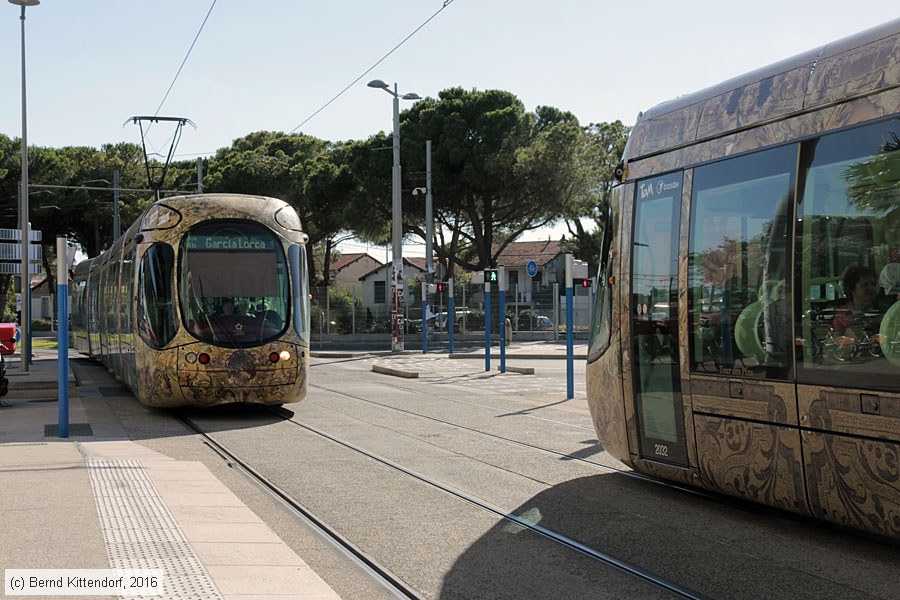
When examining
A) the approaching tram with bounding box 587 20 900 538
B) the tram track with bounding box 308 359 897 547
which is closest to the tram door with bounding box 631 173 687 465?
the approaching tram with bounding box 587 20 900 538

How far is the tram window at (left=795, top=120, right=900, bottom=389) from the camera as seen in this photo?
5.82 m

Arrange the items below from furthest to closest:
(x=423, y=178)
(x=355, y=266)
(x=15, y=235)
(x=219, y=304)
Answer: (x=355, y=266)
(x=423, y=178)
(x=15, y=235)
(x=219, y=304)

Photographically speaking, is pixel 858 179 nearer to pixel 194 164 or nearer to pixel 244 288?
pixel 244 288

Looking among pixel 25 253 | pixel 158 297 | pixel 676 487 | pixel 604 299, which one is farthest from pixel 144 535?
pixel 25 253

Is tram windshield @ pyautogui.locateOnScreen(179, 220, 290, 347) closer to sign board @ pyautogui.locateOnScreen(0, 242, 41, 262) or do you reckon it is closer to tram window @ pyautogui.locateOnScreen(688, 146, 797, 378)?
tram window @ pyautogui.locateOnScreen(688, 146, 797, 378)

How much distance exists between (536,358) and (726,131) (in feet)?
87.7

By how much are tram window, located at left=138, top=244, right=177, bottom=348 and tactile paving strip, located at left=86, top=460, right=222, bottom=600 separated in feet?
17.3

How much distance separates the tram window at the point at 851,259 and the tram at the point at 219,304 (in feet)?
30.1

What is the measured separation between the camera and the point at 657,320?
7.84m

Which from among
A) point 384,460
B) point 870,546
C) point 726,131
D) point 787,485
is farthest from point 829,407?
point 384,460

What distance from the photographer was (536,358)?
3384 centimetres

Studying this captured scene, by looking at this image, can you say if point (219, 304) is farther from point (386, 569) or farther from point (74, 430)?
point (386, 569)

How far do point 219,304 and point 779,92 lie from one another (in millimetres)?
9230

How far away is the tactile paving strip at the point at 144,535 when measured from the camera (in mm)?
5418
